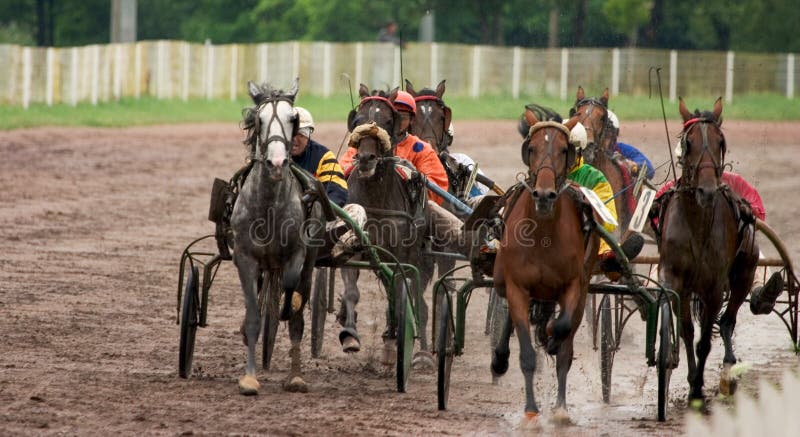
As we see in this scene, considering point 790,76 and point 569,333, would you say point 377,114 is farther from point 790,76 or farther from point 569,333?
point 790,76

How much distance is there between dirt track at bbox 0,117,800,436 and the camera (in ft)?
24.9

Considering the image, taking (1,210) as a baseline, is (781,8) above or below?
above

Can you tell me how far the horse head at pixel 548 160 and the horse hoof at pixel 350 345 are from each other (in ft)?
7.34

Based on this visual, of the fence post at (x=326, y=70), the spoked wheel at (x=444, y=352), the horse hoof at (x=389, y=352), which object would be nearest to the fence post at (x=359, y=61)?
the fence post at (x=326, y=70)

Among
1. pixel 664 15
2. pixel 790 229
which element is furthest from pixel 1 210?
pixel 664 15

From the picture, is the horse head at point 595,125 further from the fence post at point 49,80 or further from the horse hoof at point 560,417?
the fence post at point 49,80

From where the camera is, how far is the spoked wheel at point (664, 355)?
309 inches

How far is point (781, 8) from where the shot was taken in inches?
1548

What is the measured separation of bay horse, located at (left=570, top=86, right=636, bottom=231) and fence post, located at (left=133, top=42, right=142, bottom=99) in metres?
21.4

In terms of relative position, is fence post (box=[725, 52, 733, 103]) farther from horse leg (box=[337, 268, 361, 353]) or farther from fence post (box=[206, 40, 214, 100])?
horse leg (box=[337, 268, 361, 353])

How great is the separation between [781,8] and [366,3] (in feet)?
39.0

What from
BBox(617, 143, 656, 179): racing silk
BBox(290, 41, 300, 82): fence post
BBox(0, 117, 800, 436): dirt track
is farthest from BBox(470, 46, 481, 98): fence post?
BBox(617, 143, 656, 179): racing silk

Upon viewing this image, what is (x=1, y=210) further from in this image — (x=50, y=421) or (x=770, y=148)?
(x=770, y=148)

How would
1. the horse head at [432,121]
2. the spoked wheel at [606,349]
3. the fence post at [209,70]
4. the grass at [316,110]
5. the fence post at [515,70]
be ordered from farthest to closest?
the fence post at [515,70] < the fence post at [209,70] < the grass at [316,110] < the horse head at [432,121] < the spoked wheel at [606,349]
